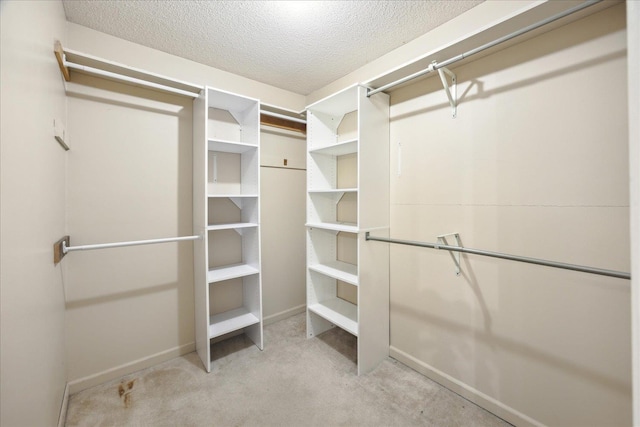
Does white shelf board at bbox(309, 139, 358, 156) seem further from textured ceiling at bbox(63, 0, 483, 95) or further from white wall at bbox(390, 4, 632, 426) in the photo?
textured ceiling at bbox(63, 0, 483, 95)

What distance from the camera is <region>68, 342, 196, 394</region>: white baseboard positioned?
6.14 feet

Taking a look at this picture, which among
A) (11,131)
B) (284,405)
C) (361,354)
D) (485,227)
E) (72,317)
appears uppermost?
(11,131)

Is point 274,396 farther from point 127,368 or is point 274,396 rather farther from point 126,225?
point 126,225

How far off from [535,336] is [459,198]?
2.98 ft

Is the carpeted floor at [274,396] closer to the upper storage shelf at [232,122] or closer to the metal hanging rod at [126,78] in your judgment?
the upper storage shelf at [232,122]

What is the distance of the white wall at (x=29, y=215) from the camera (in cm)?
89

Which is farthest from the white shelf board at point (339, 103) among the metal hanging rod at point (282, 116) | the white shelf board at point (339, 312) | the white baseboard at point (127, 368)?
the white baseboard at point (127, 368)

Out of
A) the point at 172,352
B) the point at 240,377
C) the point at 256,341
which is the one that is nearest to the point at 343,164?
the point at 256,341

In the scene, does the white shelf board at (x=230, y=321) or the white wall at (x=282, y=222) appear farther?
the white wall at (x=282, y=222)

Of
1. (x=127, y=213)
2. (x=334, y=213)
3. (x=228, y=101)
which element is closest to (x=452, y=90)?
(x=334, y=213)

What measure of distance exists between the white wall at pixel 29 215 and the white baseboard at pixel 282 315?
1597 mm

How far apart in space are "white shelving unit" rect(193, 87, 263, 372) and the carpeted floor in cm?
21

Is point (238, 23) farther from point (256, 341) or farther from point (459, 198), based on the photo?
point (256, 341)

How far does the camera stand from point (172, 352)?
7.38 ft
